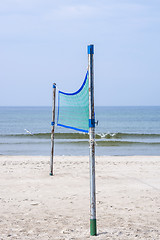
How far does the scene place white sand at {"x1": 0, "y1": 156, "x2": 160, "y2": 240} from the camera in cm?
513

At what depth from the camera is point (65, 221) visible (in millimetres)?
5617

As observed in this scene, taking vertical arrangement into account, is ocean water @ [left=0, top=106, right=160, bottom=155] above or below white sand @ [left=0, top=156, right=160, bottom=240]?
below

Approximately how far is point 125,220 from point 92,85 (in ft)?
6.81

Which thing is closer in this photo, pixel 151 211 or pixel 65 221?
pixel 65 221

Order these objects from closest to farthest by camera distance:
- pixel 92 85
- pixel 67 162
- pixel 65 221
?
1. pixel 92 85
2. pixel 65 221
3. pixel 67 162

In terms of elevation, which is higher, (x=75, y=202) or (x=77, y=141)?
(x=75, y=202)

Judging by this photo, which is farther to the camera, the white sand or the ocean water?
the ocean water

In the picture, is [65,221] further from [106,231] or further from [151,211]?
[151,211]

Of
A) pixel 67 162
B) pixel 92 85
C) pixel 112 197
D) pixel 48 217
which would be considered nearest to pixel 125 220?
pixel 48 217

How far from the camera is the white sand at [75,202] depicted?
16.8 feet

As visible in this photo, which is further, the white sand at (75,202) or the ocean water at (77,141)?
the ocean water at (77,141)

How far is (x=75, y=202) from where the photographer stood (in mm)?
6895

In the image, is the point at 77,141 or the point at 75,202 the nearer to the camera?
the point at 75,202

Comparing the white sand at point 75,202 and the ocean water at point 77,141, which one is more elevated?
the white sand at point 75,202
